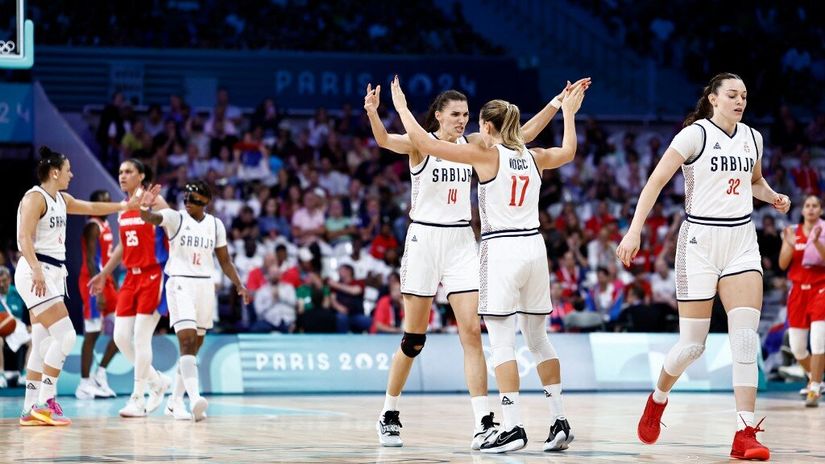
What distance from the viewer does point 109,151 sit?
22.3m

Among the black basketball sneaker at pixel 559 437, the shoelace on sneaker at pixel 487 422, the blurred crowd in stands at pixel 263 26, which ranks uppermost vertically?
the blurred crowd in stands at pixel 263 26

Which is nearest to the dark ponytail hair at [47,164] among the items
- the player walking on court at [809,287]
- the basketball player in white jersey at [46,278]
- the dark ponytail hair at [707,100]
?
the basketball player in white jersey at [46,278]

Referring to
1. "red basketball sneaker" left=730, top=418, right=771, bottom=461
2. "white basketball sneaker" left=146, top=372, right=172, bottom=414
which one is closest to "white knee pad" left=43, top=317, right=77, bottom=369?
"white basketball sneaker" left=146, top=372, right=172, bottom=414

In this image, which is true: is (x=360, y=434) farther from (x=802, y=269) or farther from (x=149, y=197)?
(x=802, y=269)

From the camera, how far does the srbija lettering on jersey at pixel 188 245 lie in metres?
12.3

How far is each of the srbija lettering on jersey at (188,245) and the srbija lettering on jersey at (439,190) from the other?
362 centimetres

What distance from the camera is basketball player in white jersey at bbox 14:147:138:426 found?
37.3 feet

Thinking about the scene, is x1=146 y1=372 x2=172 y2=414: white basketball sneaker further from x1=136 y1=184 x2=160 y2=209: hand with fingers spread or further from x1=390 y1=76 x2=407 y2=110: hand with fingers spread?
x1=390 y1=76 x2=407 y2=110: hand with fingers spread

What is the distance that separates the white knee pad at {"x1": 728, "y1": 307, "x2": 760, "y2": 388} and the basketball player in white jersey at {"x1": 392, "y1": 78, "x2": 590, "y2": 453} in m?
1.30

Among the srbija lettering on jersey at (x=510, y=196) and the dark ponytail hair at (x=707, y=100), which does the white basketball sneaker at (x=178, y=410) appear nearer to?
the srbija lettering on jersey at (x=510, y=196)

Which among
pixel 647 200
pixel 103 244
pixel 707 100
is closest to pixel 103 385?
pixel 103 244

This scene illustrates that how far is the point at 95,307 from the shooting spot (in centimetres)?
1622

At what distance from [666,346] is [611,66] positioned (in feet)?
41.0

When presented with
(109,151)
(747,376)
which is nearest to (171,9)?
(109,151)
